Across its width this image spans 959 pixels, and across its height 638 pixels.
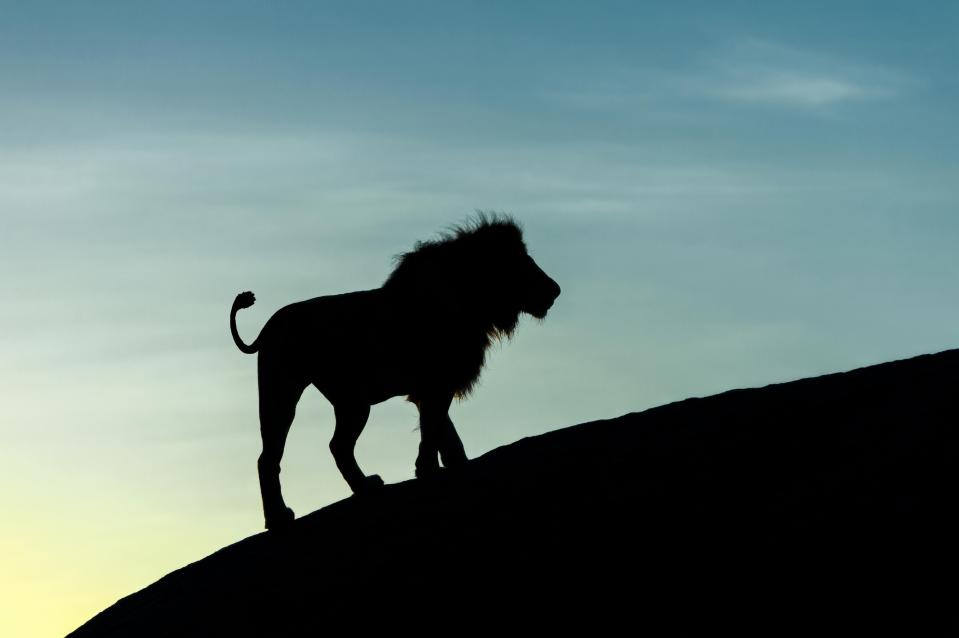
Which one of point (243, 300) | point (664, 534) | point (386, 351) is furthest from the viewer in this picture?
point (243, 300)

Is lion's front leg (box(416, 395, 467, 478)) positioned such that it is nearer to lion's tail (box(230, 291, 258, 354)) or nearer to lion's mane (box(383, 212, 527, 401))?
lion's mane (box(383, 212, 527, 401))

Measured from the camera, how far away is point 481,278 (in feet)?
47.9

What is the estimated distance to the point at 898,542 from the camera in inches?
363

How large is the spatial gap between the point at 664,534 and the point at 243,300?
20.2ft

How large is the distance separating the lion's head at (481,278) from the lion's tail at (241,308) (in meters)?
1.48

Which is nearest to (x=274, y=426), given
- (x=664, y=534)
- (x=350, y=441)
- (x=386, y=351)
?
(x=350, y=441)

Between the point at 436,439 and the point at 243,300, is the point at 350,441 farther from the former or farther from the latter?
the point at 243,300

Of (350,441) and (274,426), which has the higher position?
(274,426)

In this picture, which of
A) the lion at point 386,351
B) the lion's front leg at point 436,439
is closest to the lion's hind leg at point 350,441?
the lion at point 386,351

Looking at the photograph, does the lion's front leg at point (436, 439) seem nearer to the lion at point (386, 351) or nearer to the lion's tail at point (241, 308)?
the lion at point (386, 351)

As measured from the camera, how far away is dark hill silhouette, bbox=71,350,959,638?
9.11m

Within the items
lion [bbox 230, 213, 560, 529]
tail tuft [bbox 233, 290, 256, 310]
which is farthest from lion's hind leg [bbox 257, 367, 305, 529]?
tail tuft [bbox 233, 290, 256, 310]

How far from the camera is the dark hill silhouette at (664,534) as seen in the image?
29.9 ft

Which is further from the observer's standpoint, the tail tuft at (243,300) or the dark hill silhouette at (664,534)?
the tail tuft at (243,300)
